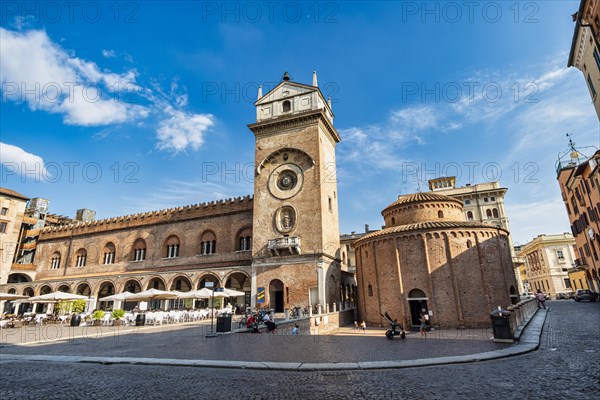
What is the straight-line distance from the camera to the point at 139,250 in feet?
128

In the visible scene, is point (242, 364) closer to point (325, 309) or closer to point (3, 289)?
point (325, 309)

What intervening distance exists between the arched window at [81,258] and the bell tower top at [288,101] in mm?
27850

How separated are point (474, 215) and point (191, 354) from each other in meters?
58.2

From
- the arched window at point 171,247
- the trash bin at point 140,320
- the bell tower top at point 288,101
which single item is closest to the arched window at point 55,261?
the arched window at point 171,247

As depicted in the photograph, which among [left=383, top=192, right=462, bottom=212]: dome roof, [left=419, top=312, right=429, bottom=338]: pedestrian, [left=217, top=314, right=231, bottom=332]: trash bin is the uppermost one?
[left=383, top=192, right=462, bottom=212]: dome roof

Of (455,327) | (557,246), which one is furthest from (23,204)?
(557,246)

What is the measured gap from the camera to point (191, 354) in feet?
39.0

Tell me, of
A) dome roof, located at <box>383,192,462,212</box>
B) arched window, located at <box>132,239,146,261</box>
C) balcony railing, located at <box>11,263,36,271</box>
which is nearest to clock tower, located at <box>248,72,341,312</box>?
dome roof, located at <box>383,192,462,212</box>

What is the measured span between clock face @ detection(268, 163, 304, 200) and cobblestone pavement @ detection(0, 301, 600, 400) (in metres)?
22.4

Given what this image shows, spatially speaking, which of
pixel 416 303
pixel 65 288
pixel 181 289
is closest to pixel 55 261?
pixel 65 288

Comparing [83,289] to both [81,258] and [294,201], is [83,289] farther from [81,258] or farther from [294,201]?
[294,201]

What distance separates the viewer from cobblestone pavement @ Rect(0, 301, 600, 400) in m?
7.06

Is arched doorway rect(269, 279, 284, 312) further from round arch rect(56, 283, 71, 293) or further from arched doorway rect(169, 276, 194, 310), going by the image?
round arch rect(56, 283, 71, 293)

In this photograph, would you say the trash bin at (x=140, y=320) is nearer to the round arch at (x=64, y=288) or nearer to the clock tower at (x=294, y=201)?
the clock tower at (x=294, y=201)
